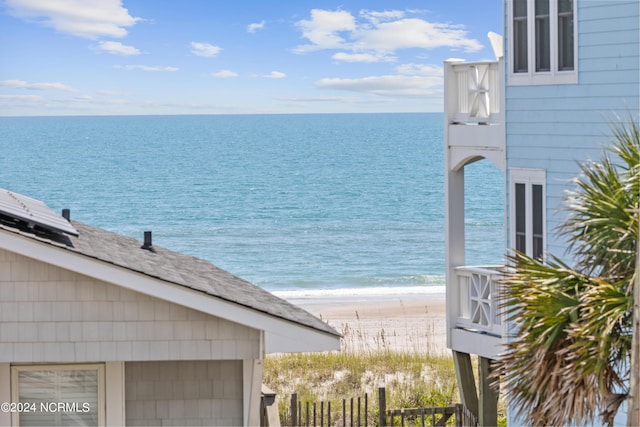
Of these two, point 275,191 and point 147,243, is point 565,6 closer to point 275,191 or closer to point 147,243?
point 147,243

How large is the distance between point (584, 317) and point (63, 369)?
5031mm

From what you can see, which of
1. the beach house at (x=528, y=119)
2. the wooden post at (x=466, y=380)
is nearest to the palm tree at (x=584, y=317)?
the beach house at (x=528, y=119)

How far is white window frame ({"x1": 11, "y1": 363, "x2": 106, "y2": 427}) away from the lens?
11195 mm

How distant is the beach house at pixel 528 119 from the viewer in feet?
48.1

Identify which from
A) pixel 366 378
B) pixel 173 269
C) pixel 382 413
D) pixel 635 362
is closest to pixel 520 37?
pixel 382 413

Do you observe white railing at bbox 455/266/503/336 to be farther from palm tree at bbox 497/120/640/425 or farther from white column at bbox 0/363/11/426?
white column at bbox 0/363/11/426

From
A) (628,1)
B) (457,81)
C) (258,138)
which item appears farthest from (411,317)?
(258,138)

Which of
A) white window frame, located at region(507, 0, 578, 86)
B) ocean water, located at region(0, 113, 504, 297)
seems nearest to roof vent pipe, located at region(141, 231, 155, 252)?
white window frame, located at region(507, 0, 578, 86)

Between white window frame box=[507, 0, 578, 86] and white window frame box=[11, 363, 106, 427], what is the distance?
751cm

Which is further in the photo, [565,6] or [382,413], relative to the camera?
[382,413]

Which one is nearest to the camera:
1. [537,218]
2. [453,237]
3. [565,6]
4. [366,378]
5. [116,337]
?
[116,337]

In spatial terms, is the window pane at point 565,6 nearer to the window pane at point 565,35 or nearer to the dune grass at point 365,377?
the window pane at point 565,35

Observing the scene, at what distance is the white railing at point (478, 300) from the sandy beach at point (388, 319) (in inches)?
543

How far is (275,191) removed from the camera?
3944 inches
